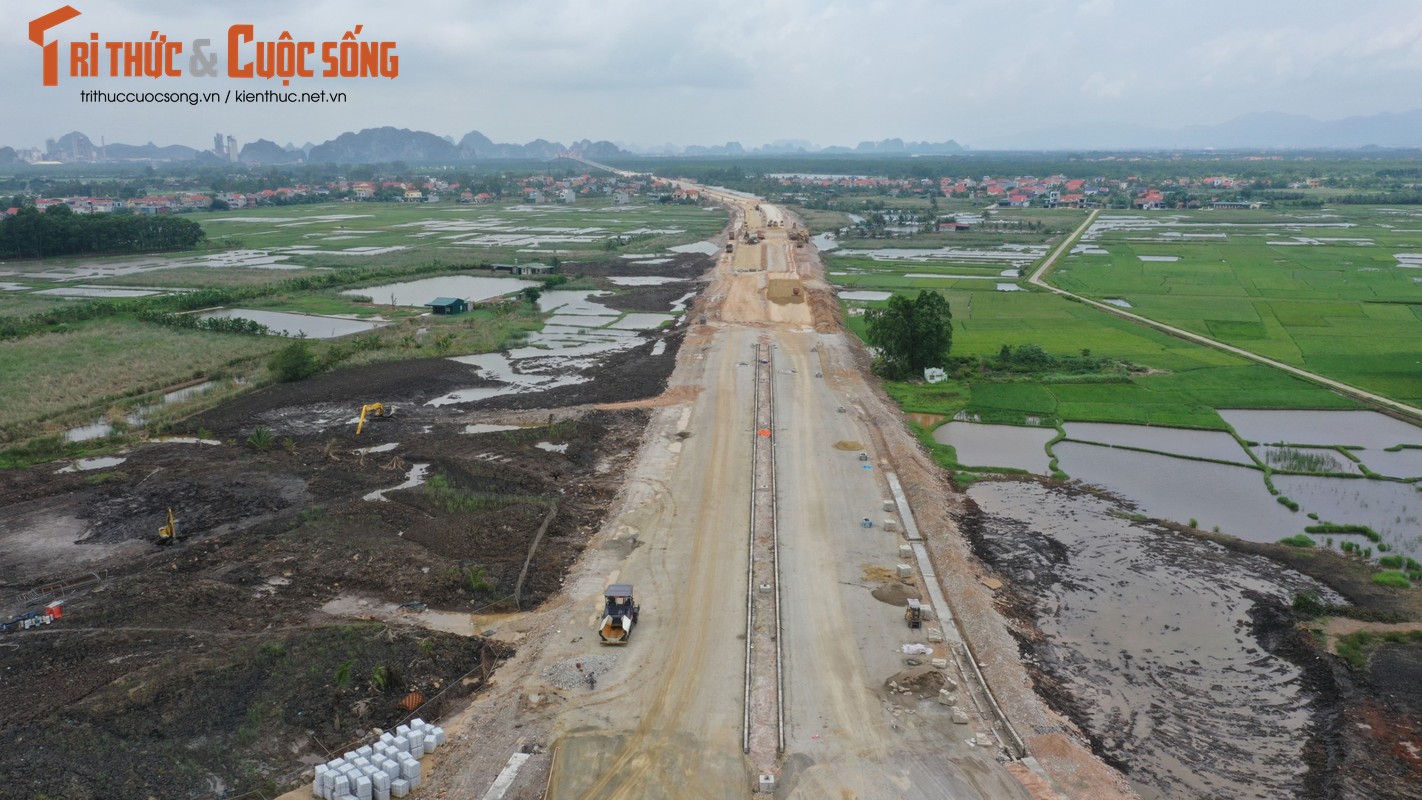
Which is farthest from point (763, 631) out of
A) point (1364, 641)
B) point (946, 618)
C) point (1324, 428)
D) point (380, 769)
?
point (1324, 428)

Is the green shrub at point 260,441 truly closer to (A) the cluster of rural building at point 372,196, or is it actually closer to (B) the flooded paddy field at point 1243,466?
(B) the flooded paddy field at point 1243,466

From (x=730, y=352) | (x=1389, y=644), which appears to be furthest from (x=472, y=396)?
(x=1389, y=644)

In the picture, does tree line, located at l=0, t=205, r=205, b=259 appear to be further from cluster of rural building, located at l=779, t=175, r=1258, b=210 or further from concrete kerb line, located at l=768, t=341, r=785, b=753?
cluster of rural building, located at l=779, t=175, r=1258, b=210

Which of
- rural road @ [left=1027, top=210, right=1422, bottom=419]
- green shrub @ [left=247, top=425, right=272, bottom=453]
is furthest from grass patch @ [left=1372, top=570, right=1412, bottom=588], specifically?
green shrub @ [left=247, top=425, right=272, bottom=453]

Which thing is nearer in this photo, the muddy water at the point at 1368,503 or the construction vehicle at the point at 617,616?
the construction vehicle at the point at 617,616

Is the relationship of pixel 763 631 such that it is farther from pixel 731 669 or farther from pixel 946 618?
pixel 946 618

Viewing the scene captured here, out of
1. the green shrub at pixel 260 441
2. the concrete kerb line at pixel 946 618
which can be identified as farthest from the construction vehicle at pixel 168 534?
the concrete kerb line at pixel 946 618
